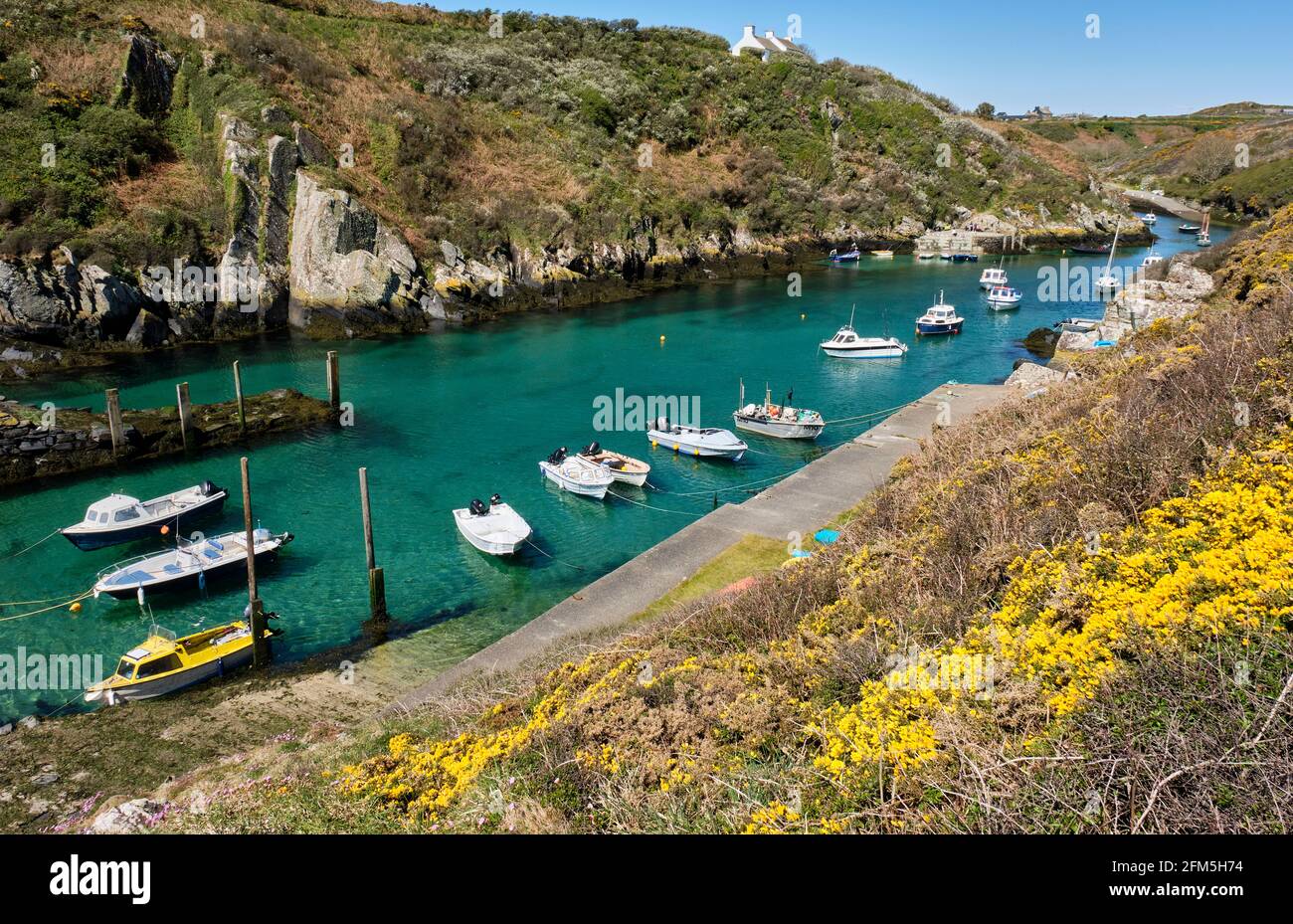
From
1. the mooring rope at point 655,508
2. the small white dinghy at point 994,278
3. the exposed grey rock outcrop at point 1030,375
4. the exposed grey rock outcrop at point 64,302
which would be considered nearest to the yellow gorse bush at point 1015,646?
the mooring rope at point 655,508

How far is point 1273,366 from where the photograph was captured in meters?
10.9

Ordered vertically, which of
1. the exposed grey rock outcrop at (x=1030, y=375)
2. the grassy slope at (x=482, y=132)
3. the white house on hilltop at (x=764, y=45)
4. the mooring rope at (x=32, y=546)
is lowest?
the mooring rope at (x=32, y=546)

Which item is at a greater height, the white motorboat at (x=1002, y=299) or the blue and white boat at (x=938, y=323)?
the white motorboat at (x=1002, y=299)

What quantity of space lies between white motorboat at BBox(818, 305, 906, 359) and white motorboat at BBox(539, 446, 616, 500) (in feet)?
77.7

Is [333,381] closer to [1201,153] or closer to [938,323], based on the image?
[938,323]

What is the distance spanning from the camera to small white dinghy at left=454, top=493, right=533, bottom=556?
74.1 ft

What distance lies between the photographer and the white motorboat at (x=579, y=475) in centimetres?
2706

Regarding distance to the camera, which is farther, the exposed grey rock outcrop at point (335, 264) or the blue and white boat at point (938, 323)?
the blue and white boat at point (938, 323)

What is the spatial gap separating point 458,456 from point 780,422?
45.2ft

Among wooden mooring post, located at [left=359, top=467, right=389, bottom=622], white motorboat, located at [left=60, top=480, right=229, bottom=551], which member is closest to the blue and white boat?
wooden mooring post, located at [left=359, top=467, right=389, bottom=622]

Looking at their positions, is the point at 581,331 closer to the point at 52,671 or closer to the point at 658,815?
the point at 52,671

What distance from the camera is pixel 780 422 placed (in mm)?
33062

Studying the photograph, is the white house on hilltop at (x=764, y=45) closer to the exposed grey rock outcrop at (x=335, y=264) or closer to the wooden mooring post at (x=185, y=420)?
the exposed grey rock outcrop at (x=335, y=264)

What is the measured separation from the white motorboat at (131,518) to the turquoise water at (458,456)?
Result: 585 millimetres
